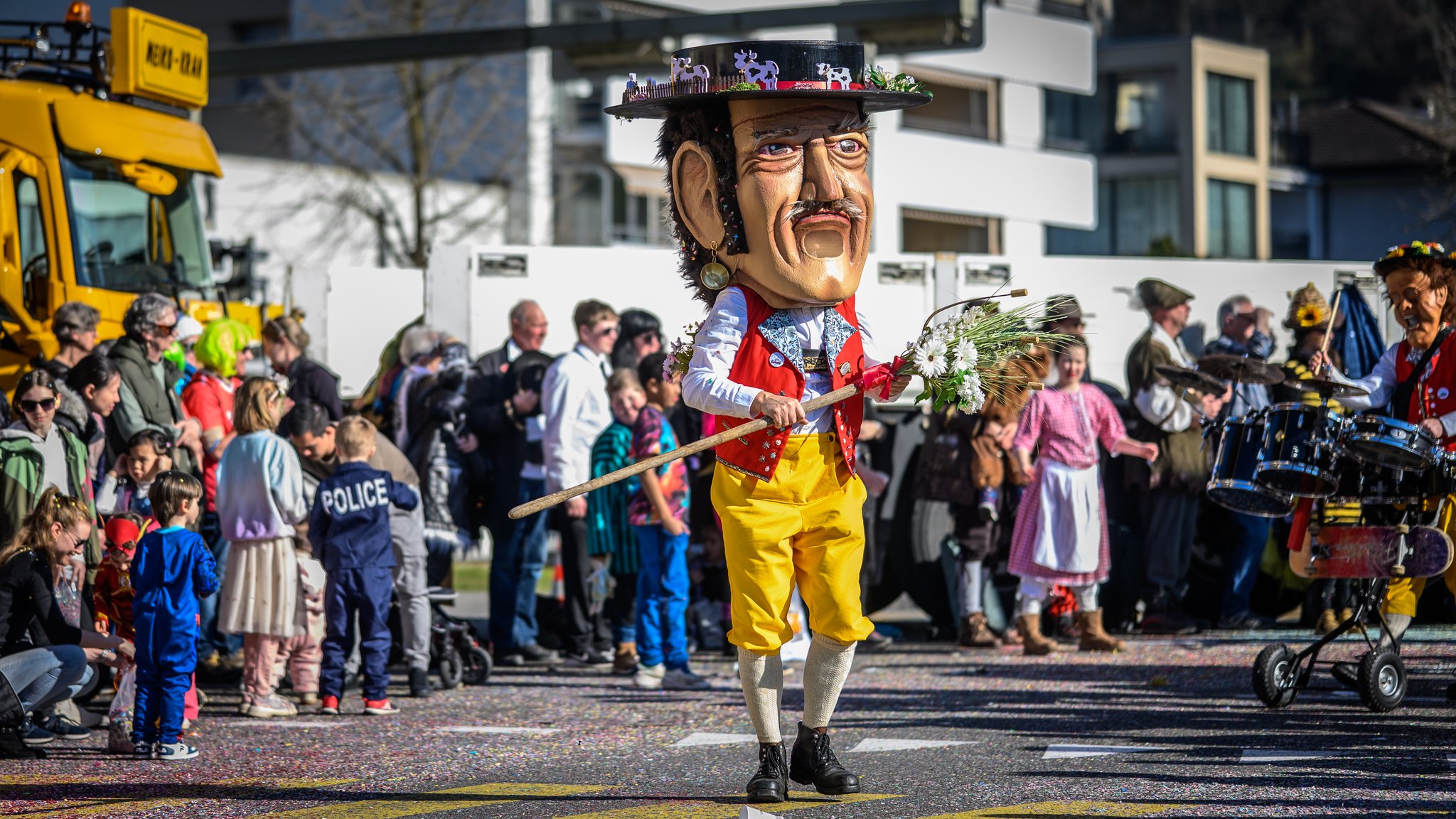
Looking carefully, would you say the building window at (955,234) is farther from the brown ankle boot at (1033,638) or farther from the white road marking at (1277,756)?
the white road marking at (1277,756)

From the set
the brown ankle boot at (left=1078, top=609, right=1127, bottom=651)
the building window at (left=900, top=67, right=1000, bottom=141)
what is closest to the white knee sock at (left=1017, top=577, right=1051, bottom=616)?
the brown ankle boot at (left=1078, top=609, right=1127, bottom=651)

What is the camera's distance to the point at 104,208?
12773mm

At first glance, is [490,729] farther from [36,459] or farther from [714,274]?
[714,274]

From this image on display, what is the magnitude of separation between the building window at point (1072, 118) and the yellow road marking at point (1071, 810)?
47401 millimetres

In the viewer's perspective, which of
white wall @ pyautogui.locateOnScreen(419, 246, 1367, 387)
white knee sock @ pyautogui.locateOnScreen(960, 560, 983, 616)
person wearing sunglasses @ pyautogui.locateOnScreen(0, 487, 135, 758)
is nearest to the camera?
person wearing sunglasses @ pyautogui.locateOnScreen(0, 487, 135, 758)

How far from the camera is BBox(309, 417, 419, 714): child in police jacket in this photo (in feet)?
29.1

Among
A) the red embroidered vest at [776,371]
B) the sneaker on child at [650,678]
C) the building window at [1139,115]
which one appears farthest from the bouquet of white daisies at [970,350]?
the building window at [1139,115]

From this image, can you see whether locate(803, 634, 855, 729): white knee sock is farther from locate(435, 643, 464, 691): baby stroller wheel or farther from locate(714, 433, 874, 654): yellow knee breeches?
locate(435, 643, 464, 691): baby stroller wheel

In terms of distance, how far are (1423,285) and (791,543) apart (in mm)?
3459

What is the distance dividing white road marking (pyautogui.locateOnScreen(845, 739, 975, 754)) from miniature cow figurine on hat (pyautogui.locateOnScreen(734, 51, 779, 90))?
8.96 ft

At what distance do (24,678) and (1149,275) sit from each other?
32.8ft

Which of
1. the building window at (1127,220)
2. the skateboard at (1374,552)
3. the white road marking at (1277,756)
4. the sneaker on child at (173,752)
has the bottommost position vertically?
the sneaker on child at (173,752)

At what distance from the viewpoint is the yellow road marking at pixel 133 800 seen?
252 inches

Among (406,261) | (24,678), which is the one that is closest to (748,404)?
(24,678)
